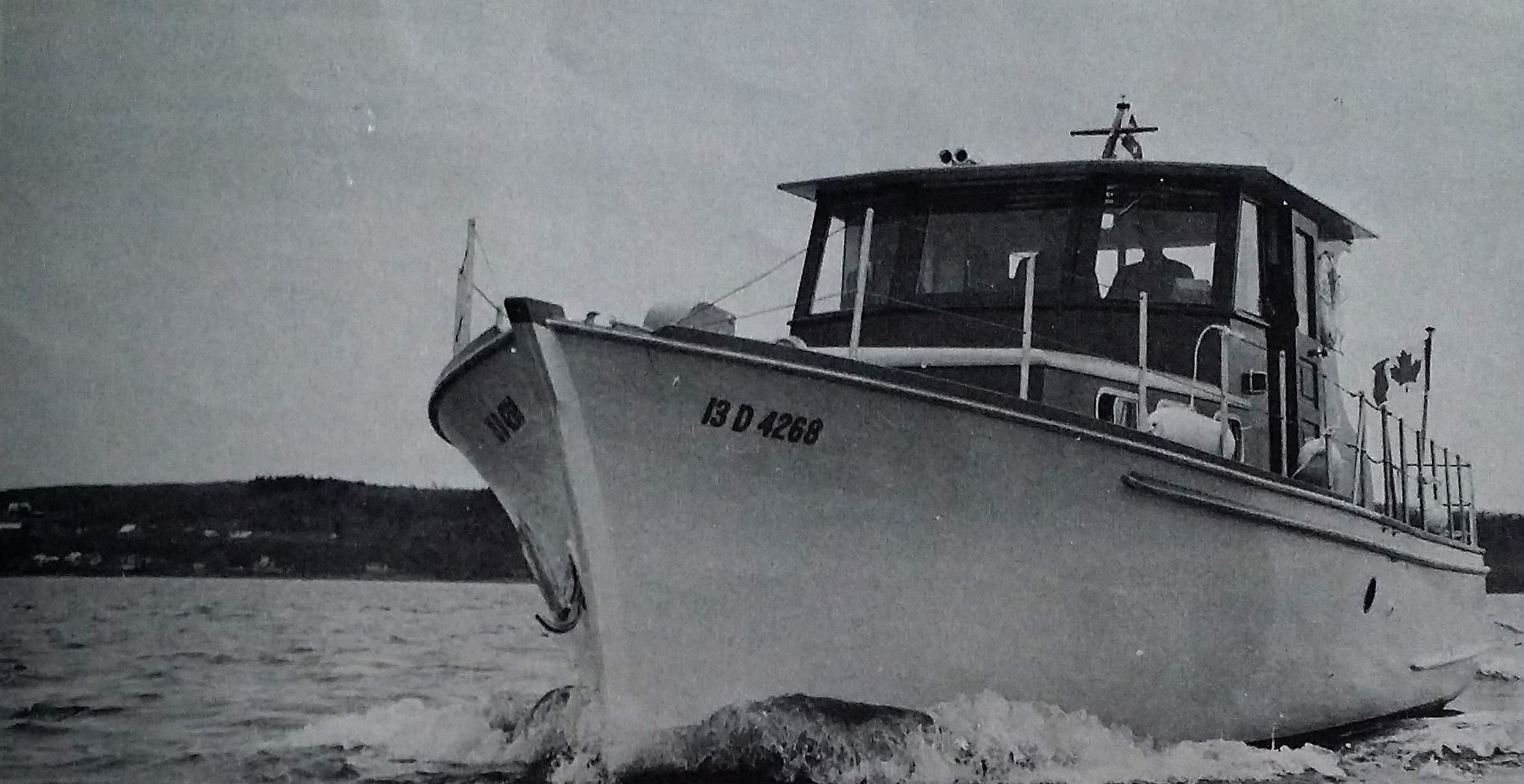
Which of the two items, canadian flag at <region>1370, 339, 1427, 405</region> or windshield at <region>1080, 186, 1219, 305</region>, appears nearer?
windshield at <region>1080, 186, 1219, 305</region>

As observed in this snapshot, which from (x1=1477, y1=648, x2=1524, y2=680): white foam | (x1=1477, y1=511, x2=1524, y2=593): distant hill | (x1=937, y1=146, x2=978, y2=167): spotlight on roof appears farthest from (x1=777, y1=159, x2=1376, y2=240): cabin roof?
(x1=1477, y1=648, x2=1524, y2=680): white foam

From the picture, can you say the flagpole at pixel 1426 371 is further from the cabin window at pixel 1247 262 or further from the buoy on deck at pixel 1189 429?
the buoy on deck at pixel 1189 429

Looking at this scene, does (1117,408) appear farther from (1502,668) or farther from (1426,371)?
(1502,668)

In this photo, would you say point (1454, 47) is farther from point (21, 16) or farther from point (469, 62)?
point (21, 16)

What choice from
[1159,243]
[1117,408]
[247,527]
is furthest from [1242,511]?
[247,527]

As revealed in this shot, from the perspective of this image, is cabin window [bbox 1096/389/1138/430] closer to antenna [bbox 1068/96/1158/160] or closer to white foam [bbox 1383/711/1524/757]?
antenna [bbox 1068/96/1158/160]

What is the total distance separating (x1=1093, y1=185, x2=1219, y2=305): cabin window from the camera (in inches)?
256

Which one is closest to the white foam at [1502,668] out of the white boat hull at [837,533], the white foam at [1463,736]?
the white foam at [1463,736]

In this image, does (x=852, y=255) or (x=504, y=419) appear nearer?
(x=504, y=419)

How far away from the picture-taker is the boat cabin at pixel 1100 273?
6.37 meters

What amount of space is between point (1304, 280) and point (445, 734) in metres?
5.09

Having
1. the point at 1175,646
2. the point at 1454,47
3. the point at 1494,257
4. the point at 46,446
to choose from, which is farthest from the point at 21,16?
the point at 1494,257

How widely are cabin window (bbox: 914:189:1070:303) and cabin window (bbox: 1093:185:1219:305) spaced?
0.26 meters

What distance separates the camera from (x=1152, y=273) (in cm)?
660
